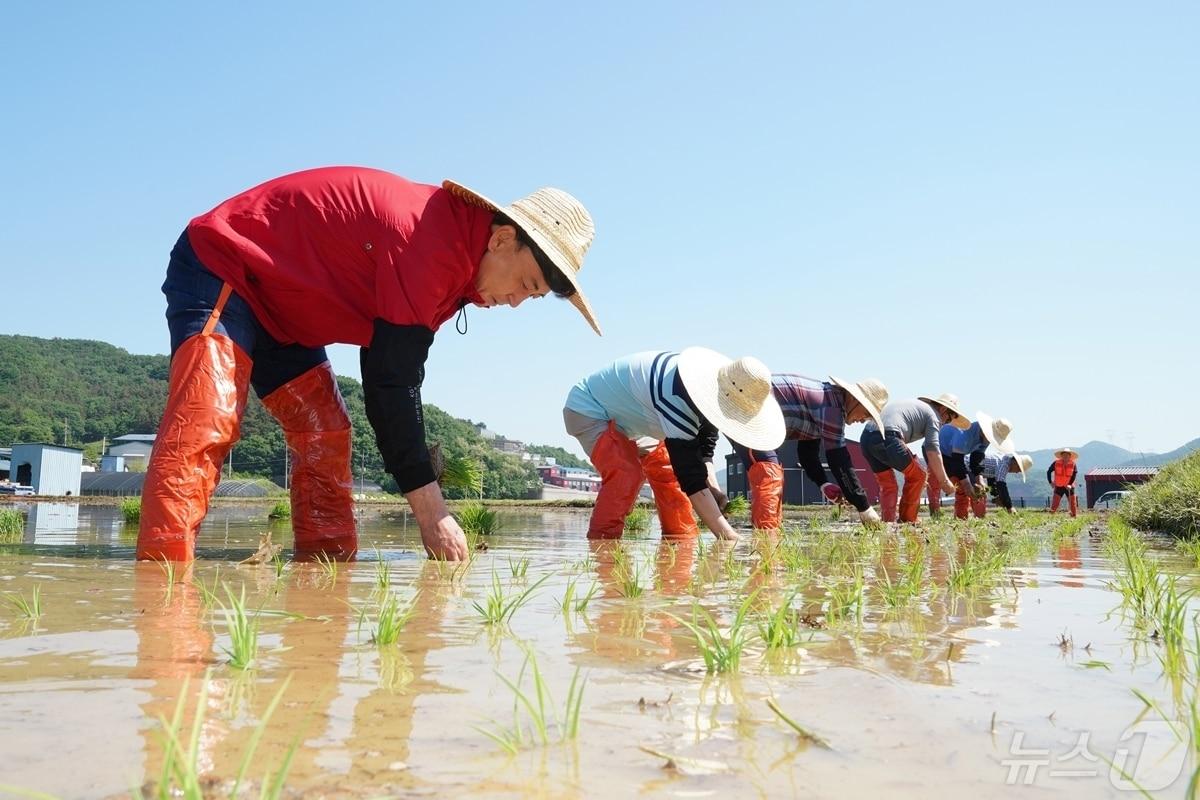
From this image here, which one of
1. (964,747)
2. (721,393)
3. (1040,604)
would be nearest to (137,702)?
(964,747)

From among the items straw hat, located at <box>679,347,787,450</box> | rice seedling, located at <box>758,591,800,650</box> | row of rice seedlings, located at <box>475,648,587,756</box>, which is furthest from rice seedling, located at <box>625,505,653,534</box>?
row of rice seedlings, located at <box>475,648,587,756</box>

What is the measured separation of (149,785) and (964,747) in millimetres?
874

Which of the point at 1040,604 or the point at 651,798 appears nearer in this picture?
the point at 651,798

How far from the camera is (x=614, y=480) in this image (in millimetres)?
6324

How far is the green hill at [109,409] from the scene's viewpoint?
82.8m

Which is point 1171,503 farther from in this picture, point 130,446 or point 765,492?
point 130,446

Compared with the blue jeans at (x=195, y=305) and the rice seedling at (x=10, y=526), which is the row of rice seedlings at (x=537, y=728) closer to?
the blue jeans at (x=195, y=305)

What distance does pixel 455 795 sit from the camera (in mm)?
822

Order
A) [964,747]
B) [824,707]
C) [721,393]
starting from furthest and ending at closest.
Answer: [721,393]
[824,707]
[964,747]

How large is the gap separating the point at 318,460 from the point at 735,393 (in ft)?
9.51

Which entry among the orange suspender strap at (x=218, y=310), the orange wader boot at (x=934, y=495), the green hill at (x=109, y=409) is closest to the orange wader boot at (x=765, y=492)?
the orange suspender strap at (x=218, y=310)

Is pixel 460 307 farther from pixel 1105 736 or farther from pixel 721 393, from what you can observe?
pixel 1105 736

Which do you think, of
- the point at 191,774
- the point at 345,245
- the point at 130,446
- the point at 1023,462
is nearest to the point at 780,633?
the point at 191,774

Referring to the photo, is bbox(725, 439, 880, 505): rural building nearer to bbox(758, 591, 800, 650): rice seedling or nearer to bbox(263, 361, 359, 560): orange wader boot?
bbox(263, 361, 359, 560): orange wader boot
